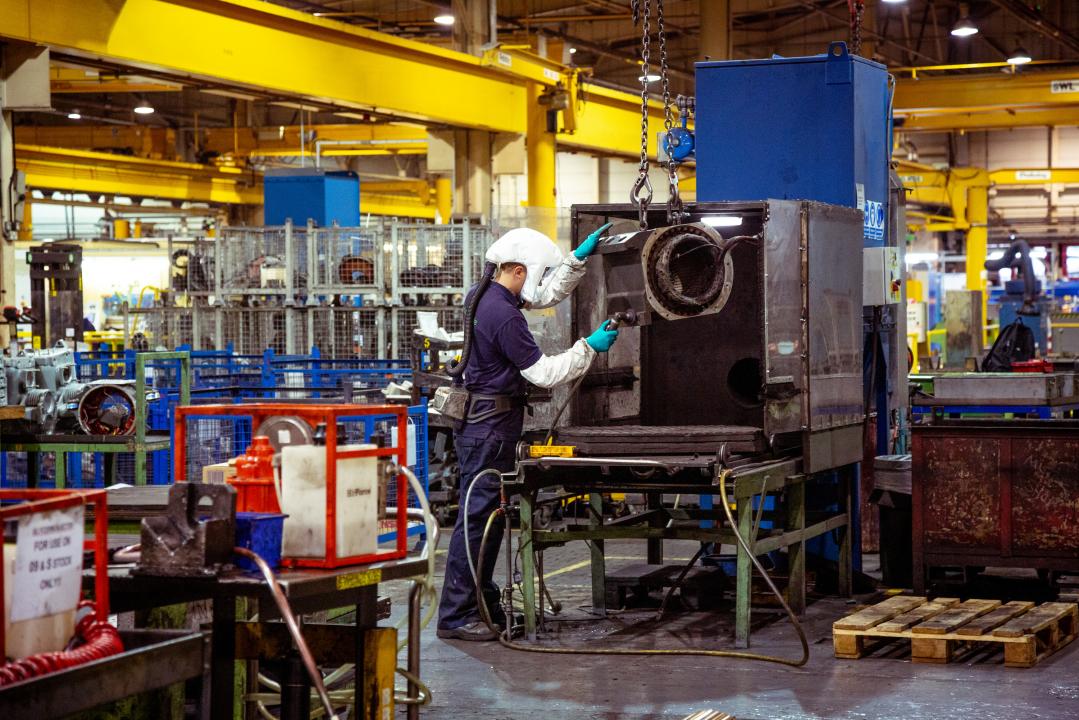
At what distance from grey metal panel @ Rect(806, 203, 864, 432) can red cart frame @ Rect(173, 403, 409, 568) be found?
9.39 ft

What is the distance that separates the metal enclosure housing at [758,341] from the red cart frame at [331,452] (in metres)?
2.57

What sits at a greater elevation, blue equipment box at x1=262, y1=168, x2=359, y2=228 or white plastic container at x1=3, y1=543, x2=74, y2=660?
blue equipment box at x1=262, y1=168, x2=359, y2=228

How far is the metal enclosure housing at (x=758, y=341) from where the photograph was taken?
6.27 m

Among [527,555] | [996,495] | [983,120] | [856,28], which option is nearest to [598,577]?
[527,555]

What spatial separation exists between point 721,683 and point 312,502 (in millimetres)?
2498

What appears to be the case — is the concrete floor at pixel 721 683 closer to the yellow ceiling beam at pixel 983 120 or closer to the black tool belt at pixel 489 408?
the black tool belt at pixel 489 408

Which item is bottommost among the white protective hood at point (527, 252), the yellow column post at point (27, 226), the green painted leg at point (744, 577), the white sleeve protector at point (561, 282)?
the green painted leg at point (744, 577)

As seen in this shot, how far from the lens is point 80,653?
282 centimetres

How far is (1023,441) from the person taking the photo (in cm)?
674

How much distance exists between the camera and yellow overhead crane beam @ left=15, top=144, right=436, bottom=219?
826 inches

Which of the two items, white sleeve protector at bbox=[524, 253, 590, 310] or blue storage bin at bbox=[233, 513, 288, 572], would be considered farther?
white sleeve protector at bbox=[524, 253, 590, 310]

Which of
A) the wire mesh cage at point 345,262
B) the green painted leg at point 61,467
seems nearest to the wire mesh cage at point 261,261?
the wire mesh cage at point 345,262

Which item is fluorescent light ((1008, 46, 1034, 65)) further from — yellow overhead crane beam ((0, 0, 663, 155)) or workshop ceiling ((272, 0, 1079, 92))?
yellow overhead crane beam ((0, 0, 663, 155))

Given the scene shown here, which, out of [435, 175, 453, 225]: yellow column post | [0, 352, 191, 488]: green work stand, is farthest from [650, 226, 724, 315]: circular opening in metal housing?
[435, 175, 453, 225]: yellow column post
